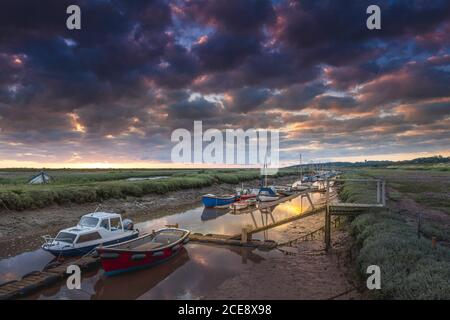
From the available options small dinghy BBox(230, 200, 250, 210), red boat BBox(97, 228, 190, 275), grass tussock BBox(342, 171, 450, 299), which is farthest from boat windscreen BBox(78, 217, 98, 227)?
small dinghy BBox(230, 200, 250, 210)

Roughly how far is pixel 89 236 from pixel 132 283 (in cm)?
478

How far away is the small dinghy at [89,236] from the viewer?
17.4 meters

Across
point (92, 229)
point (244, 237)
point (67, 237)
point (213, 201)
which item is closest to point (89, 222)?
point (92, 229)

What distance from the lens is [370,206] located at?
→ 2052cm

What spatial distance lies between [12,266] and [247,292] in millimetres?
13293

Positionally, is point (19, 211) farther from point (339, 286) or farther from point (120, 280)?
point (339, 286)

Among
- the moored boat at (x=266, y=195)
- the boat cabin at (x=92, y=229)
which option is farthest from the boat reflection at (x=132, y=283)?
the moored boat at (x=266, y=195)

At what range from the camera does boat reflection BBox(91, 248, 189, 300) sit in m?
13.8

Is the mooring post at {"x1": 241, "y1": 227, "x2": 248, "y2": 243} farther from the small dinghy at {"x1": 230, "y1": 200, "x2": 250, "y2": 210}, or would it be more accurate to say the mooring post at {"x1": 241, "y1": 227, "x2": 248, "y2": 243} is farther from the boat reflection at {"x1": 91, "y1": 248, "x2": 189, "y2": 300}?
the small dinghy at {"x1": 230, "y1": 200, "x2": 250, "y2": 210}

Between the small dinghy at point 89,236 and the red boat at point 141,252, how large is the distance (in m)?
1.64

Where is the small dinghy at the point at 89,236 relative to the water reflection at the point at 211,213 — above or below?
above

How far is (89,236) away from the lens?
716 inches

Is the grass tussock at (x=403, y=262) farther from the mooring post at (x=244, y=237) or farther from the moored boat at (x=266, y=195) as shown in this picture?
the moored boat at (x=266, y=195)
